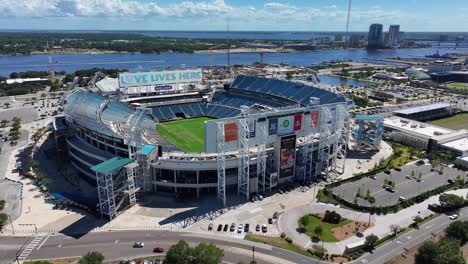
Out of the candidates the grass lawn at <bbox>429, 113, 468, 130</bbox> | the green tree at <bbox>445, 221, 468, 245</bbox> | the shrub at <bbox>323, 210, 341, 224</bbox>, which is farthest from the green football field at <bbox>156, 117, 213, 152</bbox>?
the grass lawn at <bbox>429, 113, 468, 130</bbox>

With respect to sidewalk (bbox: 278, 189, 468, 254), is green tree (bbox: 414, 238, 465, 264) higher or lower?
higher

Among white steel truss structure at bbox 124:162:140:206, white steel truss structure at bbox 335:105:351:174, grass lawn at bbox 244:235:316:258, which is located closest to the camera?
grass lawn at bbox 244:235:316:258

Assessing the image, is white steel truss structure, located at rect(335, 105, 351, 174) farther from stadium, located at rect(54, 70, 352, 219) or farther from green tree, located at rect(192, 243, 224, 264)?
green tree, located at rect(192, 243, 224, 264)

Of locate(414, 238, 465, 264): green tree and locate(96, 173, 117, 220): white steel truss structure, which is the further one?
→ locate(96, 173, 117, 220): white steel truss structure

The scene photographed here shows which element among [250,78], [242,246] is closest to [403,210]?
[242,246]

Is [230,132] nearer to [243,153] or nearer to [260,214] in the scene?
[243,153]

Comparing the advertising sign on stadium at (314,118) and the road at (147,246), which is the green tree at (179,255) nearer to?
the road at (147,246)

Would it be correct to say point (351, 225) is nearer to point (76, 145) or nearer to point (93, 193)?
point (93, 193)
